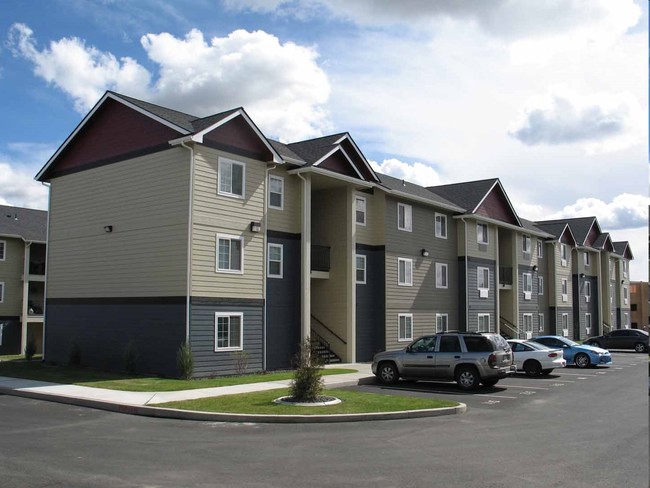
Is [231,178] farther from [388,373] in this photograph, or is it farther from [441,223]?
[441,223]

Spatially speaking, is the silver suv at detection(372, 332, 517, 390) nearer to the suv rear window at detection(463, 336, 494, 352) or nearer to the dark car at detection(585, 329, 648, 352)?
the suv rear window at detection(463, 336, 494, 352)

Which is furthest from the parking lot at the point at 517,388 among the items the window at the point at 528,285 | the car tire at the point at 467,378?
the window at the point at 528,285

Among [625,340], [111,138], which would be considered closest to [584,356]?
Answer: [625,340]

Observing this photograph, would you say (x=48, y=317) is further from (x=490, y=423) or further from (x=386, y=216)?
(x=490, y=423)

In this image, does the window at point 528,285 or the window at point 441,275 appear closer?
the window at point 441,275

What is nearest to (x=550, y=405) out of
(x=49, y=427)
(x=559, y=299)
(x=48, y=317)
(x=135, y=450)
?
(x=135, y=450)

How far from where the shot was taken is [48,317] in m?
28.9

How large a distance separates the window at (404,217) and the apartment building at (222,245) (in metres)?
0.10

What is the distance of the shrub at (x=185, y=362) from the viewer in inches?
862

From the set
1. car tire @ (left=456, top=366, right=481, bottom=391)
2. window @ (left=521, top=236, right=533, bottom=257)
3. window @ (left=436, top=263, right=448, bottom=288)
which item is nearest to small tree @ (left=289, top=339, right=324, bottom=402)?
car tire @ (left=456, top=366, right=481, bottom=391)

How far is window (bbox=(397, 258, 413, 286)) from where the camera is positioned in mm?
33188

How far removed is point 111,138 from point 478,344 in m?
16.5

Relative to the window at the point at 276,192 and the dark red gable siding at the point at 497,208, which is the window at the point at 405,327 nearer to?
the dark red gable siding at the point at 497,208

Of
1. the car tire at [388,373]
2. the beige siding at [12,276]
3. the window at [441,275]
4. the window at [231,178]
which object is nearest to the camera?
the car tire at [388,373]
